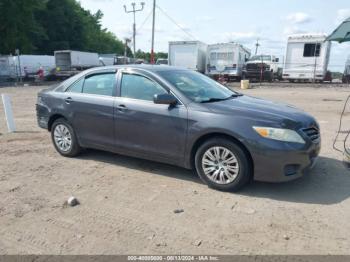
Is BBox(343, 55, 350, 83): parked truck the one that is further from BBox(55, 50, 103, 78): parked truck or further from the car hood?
the car hood

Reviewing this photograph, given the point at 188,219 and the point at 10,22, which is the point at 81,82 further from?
the point at 10,22

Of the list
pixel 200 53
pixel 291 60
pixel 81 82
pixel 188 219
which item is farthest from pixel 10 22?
pixel 188 219

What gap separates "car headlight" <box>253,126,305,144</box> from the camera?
165 inches

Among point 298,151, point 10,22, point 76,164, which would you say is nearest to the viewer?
point 298,151

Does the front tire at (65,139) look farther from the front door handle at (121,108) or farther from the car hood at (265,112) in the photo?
the car hood at (265,112)

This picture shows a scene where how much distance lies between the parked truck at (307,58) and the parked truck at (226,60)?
11.6ft

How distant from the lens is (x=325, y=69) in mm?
24953

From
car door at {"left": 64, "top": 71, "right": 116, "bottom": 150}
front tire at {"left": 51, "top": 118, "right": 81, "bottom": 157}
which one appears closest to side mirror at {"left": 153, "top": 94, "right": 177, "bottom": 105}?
car door at {"left": 64, "top": 71, "right": 116, "bottom": 150}

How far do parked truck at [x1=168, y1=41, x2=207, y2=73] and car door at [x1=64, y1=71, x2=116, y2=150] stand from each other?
21.1 m

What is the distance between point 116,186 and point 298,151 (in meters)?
2.47

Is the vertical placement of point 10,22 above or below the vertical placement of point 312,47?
above

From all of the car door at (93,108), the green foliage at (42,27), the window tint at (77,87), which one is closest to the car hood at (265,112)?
the car door at (93,108)

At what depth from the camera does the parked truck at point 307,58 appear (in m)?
24.0

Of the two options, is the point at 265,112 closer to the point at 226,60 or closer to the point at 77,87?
the point at 77,87
